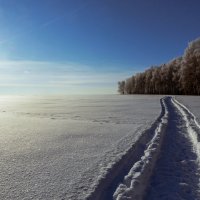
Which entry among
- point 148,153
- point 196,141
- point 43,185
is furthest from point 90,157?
point 196,141

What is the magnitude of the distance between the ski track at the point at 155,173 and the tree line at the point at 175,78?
194 feet

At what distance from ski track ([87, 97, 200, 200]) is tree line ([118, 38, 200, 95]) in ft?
194

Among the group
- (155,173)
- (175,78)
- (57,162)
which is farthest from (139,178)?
(175,78)

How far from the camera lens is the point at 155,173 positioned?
462 cm

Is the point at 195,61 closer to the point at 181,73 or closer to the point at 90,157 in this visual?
the point at 181,73

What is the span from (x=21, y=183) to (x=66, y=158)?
61.6 inches

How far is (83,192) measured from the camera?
3.64 metres

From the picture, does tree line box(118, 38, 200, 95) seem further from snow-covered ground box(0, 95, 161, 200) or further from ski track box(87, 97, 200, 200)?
ski track box(87, 97, 200, 200)

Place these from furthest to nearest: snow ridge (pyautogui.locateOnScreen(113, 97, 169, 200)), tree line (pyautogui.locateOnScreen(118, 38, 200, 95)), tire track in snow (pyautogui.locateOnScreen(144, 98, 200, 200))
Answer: tree line (pyautogui.locateOnScreen(118, 38, 200, 95))
tire track in snow (pyautogui.locateOnScreen(144, 98, 200, 200))
snow ridge (pyautogui.locateOnScreen(113, 97, 169, 200))

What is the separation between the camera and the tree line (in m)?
64.1

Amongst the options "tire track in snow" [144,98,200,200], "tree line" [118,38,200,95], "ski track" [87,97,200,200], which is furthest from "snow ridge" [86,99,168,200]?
"tree line" [118,38,200,95]

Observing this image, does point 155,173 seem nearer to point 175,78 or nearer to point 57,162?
point 57,162

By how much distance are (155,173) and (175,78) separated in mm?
71816

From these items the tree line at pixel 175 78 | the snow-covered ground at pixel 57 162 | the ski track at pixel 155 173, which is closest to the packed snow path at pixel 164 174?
the ski track at pixel 155 173
